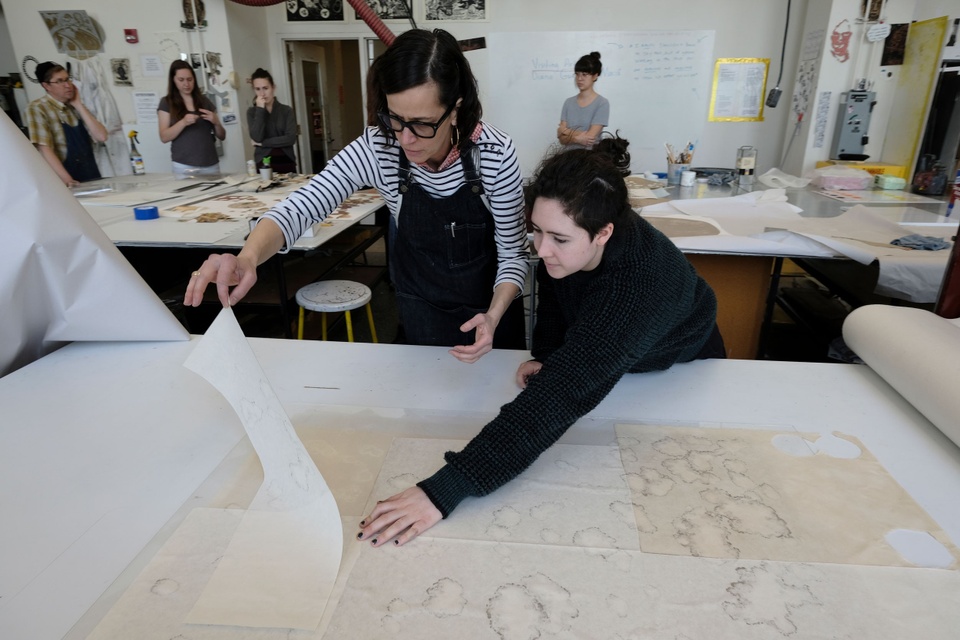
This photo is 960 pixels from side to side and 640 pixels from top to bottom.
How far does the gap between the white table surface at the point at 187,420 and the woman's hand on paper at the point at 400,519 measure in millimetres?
200

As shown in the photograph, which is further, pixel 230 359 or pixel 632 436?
pixel 632 436

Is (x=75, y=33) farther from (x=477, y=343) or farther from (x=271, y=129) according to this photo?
(x=477, y=343)

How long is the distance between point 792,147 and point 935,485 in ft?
15.1

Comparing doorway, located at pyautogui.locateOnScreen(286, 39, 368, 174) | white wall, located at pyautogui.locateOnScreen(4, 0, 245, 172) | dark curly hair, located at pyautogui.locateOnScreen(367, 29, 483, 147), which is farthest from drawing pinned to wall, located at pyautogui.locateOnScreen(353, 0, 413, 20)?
dark curly hair, located at pyautogui.locateOnScreen(367, 29, 483, 147)

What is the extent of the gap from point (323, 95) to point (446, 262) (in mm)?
5618

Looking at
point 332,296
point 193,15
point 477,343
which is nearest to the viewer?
point 477,343

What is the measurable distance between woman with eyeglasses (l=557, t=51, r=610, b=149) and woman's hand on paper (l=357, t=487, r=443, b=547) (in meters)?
3.70

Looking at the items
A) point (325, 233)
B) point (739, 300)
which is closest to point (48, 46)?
point (325, 233)

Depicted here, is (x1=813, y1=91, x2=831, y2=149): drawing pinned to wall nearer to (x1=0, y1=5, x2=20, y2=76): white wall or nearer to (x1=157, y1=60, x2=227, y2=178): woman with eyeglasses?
(x1=157, y1=60, x2=227, y2=178): woman with eyeglasses

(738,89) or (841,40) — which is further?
(738,89)

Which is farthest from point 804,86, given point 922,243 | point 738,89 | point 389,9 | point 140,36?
point 140,36

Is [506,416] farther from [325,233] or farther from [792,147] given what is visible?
[792,147]

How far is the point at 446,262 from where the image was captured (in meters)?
1.44

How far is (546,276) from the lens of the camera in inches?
45.4
